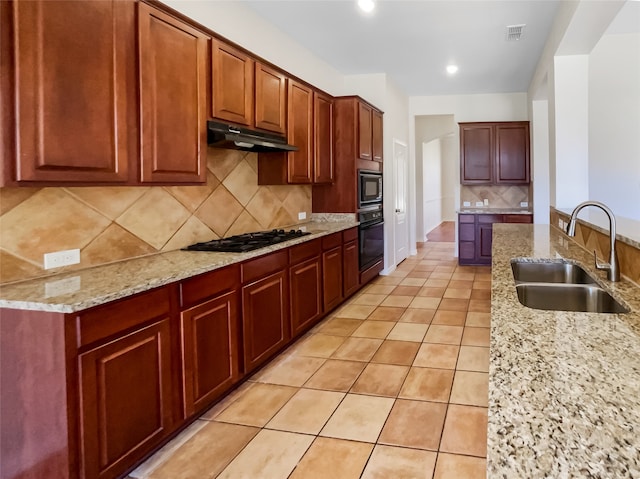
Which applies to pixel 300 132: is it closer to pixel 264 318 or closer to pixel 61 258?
pixel 264 318

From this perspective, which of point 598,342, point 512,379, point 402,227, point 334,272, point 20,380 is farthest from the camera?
point 402,227

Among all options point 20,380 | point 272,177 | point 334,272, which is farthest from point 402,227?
point 20,380

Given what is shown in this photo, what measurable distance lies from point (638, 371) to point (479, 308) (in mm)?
3942

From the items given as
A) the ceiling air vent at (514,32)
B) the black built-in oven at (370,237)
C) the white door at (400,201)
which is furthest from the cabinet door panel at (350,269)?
the ceiling air vent at (514,32)

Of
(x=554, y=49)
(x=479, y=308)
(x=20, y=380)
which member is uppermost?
(x=554, y=49)

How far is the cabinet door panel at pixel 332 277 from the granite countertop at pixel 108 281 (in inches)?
53.5

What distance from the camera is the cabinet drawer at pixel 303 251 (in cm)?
358

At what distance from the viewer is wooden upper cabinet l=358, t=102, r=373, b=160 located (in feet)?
17.8

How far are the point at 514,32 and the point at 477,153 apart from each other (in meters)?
2.93

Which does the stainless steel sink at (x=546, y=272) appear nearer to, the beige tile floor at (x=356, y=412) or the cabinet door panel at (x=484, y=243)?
the beige tile floor at (x=356, y=412)

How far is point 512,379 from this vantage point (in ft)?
3.19

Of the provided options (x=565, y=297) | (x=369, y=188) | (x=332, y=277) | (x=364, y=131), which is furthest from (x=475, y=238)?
(x=565, y=297)

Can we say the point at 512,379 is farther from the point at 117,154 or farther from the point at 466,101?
the point at 466,101

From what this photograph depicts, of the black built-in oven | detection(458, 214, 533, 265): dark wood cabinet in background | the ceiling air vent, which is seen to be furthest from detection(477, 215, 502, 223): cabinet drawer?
the ceiling air vent
